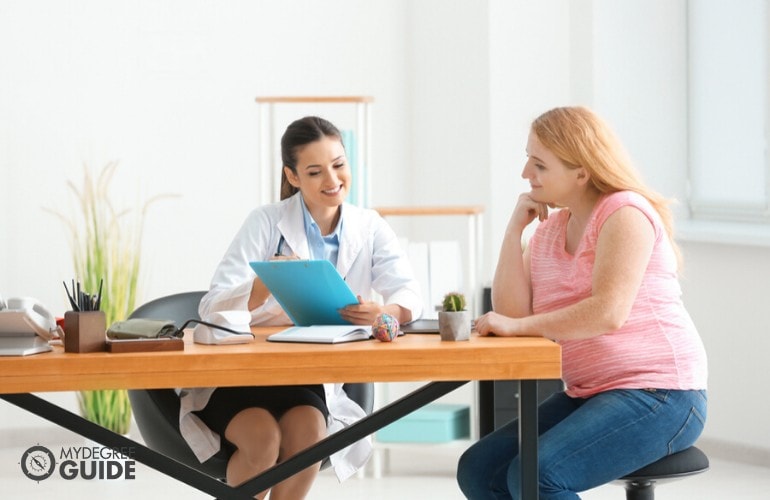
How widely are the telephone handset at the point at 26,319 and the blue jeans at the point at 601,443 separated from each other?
0.94 metres

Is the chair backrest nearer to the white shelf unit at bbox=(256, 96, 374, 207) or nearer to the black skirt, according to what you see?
the black skirt

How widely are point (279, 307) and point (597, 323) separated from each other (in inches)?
34.6

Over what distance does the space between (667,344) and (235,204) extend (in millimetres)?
3320

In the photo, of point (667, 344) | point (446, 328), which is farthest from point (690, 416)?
point (446, 328)

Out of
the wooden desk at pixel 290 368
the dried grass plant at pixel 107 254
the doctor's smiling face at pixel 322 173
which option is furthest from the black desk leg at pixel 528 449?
the dried grass plant at pixel 107 254

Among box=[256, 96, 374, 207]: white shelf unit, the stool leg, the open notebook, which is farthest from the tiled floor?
the open notebook

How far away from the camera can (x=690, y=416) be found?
2.75 meters

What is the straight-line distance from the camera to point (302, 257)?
10.7 ft

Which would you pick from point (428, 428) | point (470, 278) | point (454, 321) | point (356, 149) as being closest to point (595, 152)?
point (454, 321)

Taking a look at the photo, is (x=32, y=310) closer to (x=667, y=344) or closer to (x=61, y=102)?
(x=667, y=344)

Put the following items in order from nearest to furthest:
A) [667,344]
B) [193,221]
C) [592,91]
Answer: [667,344] < [592,91] < [193,221]

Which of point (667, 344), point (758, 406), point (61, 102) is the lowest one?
point (758, 406)

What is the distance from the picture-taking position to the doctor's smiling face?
328 cm

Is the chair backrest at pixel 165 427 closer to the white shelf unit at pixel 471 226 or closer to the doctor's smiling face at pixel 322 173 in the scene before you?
the doctor's smiling face at pixel 322 173
